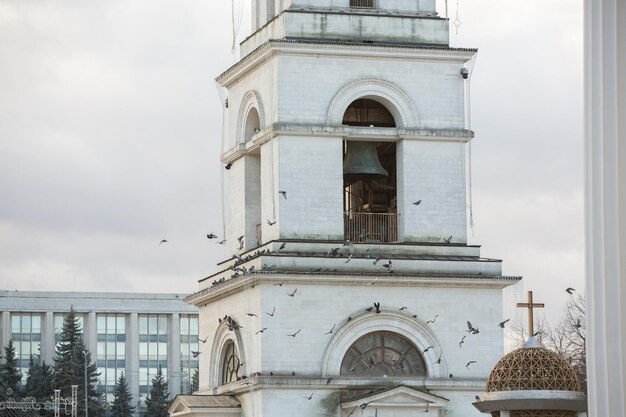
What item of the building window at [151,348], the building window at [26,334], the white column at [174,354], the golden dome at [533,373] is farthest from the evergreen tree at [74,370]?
the golden dome at [533,373]

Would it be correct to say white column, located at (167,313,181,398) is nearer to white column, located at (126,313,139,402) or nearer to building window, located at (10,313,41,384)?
white column, located at (126,313,139,402)

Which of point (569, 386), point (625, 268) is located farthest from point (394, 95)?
point (625, 268)

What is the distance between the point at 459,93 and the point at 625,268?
A: 2927 cm

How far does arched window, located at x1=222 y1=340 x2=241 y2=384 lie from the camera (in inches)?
1407

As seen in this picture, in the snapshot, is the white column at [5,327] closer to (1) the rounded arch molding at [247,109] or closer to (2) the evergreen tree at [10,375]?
(2) the evergreen tree at [10,375]

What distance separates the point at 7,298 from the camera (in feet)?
373

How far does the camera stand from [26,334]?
11406 centimetres

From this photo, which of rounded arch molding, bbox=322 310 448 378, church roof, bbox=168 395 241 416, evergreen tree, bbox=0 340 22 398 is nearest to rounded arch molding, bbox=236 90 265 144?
rounded arch molding, bbox=322 310 448 378

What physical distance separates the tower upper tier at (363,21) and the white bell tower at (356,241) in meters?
0.03

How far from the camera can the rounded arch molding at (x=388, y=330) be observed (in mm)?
33500

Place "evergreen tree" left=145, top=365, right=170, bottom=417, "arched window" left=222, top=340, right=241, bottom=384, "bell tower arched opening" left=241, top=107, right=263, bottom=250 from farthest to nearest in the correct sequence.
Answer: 1. "evergreen tree" left=145, top=365, right=170, bottom=417
2. "bell tower arched opening" left=241, top=107, right=263, bottom=250
3. "arched window" left=222, top=340, right=241, bottom=384

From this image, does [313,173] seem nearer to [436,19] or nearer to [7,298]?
[436,19]

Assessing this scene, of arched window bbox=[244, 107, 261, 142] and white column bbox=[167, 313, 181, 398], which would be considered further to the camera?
white column bbox=[167, 313, 181, 398]

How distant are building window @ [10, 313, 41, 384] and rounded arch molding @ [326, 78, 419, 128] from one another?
82072 millimetres
